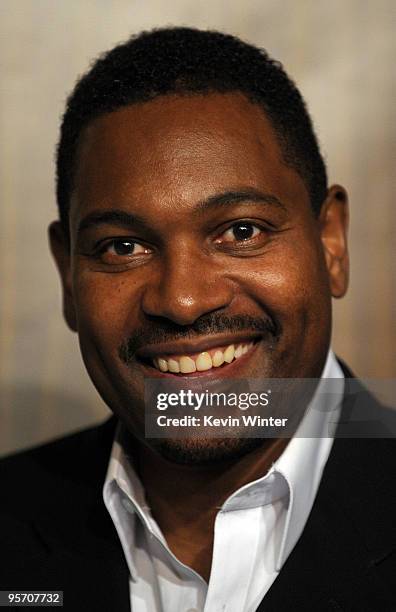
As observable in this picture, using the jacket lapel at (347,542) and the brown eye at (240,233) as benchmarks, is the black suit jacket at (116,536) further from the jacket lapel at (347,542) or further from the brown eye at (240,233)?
the brown eye at (240,233)

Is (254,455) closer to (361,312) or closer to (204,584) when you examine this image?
(204,584)

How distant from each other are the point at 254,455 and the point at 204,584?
0.22m

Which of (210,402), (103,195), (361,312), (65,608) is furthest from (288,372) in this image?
(361,312)

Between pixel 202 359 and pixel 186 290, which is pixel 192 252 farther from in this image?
pixel 202 359

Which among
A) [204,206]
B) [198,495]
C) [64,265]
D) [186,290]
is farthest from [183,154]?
[198,495]

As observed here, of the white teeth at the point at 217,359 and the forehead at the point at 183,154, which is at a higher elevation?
the forehead at the point at 183,154

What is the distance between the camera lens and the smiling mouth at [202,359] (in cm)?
133

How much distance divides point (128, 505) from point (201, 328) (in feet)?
1.20

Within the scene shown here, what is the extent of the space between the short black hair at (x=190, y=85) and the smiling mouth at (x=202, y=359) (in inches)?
12.2

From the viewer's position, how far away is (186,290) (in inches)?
49.1

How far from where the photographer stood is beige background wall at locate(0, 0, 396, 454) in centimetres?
200

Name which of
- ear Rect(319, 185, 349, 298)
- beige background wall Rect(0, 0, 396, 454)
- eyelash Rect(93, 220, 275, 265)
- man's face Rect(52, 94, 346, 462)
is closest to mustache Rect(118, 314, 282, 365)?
man's face Rect(52, 94, 346, 462)

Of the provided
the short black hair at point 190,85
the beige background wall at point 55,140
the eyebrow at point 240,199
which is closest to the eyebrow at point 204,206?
the eyebrow at point 240,199

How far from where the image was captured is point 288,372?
4.46 feet
